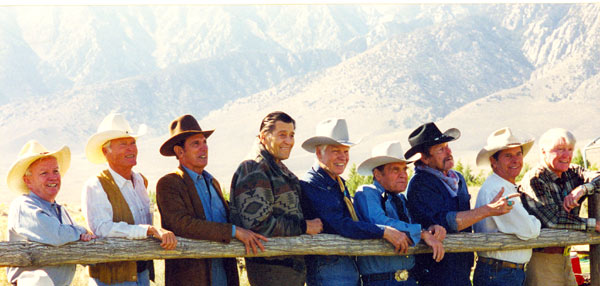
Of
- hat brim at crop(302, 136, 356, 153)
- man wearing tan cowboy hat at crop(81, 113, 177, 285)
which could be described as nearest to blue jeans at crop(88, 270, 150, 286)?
man wearing tan cowboy hat at crop(81, 113, 177, 285)

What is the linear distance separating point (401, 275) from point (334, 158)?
0.90m

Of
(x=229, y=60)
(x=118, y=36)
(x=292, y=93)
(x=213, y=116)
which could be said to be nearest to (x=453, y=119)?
(x=292, y=93)

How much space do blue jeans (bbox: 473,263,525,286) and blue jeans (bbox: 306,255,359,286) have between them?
3.10 feet

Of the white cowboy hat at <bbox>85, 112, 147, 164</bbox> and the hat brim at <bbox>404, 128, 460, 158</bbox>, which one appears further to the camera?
the hat brim at <bbox>404, 128, 460, 158</bbox>

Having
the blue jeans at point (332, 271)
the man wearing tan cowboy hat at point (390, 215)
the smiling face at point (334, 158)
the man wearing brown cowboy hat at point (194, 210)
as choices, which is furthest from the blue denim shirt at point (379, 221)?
the man wearing brown cowboy hat at point (194, 210)

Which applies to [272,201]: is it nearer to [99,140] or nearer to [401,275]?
[401,275]

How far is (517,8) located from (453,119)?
69.6 m

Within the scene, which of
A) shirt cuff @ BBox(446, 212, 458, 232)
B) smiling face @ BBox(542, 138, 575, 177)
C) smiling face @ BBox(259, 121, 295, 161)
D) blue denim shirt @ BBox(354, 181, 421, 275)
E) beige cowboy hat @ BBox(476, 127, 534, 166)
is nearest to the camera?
smiling face @ BBox(259, 121, 295, 161)

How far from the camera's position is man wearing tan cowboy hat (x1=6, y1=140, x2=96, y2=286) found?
165 inches

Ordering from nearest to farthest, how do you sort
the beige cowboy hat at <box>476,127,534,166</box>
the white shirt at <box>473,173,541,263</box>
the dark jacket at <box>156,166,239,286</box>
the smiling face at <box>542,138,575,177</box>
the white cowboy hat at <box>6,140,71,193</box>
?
the white cowboy hat at <box>6,140,71,193</box>, the dark jacket at <box>156,166,239,286</box>, the white shirt at <box>473,173,541,263</box>, the beige cowboy hat at <box>476,127,534,166</box>, the smiling face at <box>542,138,575,177</box>

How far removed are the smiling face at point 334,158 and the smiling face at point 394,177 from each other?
0.99 ft

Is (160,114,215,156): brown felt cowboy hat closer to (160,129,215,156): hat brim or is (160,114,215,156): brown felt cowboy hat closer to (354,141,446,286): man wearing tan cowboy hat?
(160,129,215,156): hat brim

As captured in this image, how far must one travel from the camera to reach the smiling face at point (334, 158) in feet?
15.8

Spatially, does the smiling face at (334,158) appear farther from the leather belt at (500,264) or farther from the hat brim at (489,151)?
the leather belt at (500,264)
